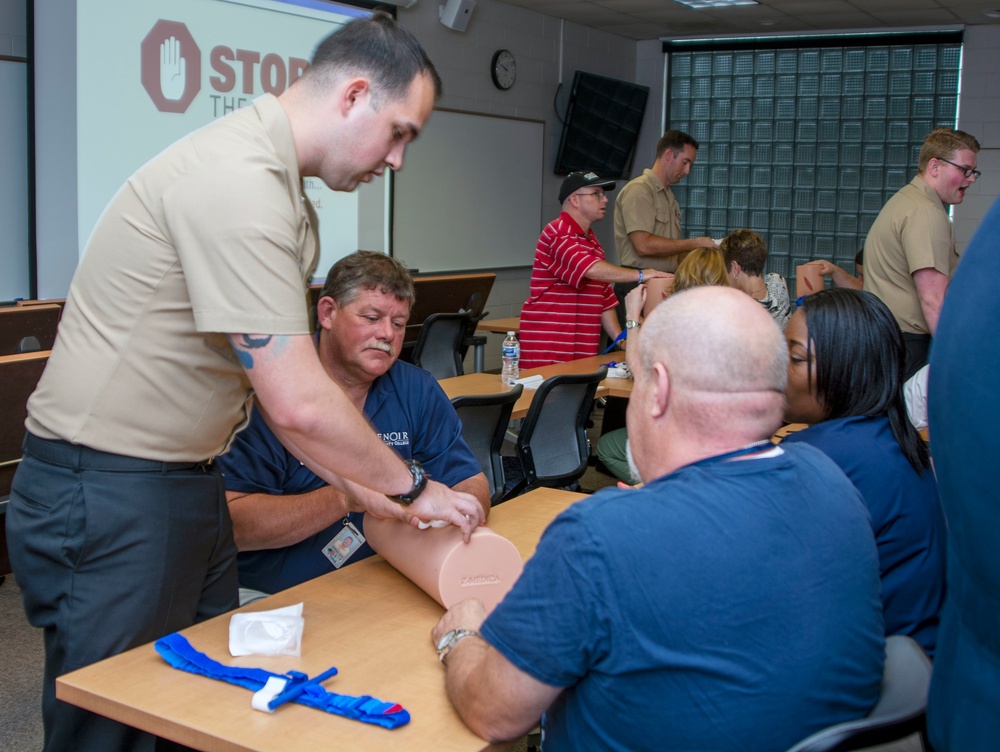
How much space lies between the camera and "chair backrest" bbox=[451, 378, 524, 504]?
11.4 feet

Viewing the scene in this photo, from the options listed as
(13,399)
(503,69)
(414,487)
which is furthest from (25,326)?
(503,69)

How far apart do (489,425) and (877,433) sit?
6.68 feet

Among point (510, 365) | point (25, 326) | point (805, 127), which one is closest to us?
point (25, 326)

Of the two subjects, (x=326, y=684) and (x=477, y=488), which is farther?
(x=477, y=488)

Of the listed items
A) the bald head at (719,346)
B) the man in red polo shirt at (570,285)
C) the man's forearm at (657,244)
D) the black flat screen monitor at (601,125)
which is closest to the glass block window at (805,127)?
the black flat screen monitor at (601,125)

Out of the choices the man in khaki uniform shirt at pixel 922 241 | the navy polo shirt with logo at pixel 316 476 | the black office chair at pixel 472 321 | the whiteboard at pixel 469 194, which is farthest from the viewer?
the whiteboard at pixel 469 194

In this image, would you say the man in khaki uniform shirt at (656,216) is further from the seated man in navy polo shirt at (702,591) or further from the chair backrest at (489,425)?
the seated man in navy polo shirt at (702,591)

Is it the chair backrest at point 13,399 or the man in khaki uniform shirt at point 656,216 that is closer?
the chair backrest at point 13,399

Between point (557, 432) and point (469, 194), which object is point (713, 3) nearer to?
point (469, 194)

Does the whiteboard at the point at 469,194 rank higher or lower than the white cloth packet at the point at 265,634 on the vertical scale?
higher

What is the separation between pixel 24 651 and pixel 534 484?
1.94 m

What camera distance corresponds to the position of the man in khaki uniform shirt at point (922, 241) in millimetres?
4180

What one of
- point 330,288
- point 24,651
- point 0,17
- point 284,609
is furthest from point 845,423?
point 0,17

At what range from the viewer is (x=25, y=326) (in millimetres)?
3699
